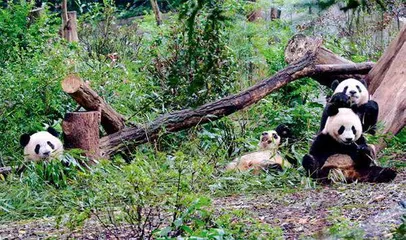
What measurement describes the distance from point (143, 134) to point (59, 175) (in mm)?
1154

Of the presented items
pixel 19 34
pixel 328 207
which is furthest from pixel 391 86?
pixel 19 34

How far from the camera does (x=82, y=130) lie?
7402mm

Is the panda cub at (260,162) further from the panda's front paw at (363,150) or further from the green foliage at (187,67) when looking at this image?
the green foliage at (187,67)

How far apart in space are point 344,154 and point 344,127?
253mm

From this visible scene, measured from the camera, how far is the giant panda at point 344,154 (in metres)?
6.85

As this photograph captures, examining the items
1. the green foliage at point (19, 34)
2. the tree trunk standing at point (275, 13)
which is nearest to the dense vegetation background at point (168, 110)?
the green foliage at point (19, 34)

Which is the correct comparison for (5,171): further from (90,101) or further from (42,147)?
(90,101)

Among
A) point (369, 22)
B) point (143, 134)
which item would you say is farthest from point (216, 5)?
point (369, 22)

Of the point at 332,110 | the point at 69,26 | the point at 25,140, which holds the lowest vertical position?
the point at 69,26

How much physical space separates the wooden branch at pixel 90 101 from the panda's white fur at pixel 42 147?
461mm

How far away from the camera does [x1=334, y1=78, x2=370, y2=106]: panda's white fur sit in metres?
8.02

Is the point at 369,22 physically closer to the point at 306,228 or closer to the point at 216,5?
the point at 306,228

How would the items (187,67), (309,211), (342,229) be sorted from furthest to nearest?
(187,67) → (309,211) → (342,229)

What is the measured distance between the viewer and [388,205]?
5727 millimetres
